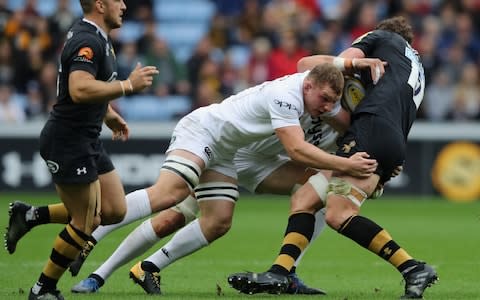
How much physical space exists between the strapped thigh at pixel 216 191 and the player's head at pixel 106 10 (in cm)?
148

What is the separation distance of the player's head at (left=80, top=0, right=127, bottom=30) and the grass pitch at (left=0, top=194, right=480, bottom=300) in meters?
1.83

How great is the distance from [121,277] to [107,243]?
9.26ft

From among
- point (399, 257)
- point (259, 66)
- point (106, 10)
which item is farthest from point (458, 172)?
point (106, 10)

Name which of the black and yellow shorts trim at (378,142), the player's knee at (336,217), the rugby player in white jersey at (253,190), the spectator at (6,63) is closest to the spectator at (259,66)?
the spectator at (6,63)

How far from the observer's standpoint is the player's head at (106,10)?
760 centimetres

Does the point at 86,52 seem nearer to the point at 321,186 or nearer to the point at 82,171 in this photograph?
the point at 82,171

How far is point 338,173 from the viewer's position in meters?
7.95

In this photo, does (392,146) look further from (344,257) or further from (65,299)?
(344,257)

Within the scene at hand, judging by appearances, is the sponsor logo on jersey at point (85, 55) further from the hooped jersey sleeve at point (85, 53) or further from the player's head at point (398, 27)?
the player's head at point (398, 27)

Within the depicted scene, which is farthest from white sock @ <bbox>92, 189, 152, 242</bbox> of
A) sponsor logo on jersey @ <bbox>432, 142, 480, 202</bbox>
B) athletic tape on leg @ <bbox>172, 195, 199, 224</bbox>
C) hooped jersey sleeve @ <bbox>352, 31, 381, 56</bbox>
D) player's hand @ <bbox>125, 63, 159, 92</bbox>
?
sponsor logo on jersey @ <bbox>432, 142, 480, 202</bbox>

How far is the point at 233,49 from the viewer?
2016cm

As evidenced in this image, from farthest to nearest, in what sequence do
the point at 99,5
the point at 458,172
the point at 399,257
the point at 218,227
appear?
the point at 458,172 → the point at 218,227 → the point at 399,257 → the point at 99,5

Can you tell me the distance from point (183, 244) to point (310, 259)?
9.23ft

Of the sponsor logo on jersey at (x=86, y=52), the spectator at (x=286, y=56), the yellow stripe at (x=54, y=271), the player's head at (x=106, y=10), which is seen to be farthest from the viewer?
the spectator at (x=286, y=56)
